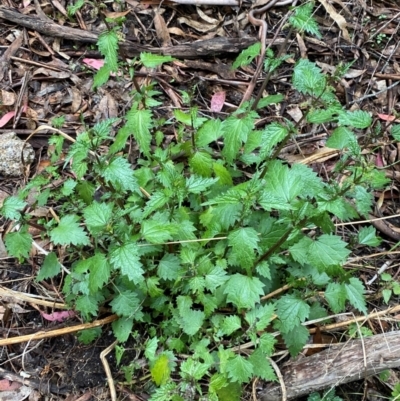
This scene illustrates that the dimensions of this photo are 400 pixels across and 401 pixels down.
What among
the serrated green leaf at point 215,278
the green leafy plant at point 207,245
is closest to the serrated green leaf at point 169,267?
the green leafy plant at point 207,245

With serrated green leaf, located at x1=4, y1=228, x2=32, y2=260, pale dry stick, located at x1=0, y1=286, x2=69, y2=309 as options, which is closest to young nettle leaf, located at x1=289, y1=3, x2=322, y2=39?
serrated green leaf, located at x1=4, y1=228, x2=32, y2=260

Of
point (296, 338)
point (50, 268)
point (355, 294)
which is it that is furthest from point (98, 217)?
point (355, 294)

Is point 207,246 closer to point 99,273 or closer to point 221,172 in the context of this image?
point 221,172

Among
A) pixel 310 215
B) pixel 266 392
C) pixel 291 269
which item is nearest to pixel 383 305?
pixel 291 269

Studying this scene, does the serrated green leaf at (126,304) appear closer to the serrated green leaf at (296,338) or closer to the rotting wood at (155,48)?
the serrated green leaf at (296,338)

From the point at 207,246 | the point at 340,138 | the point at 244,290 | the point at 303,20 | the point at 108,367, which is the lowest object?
the point at 108,367

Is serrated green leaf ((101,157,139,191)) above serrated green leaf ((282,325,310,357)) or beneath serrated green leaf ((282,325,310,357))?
above

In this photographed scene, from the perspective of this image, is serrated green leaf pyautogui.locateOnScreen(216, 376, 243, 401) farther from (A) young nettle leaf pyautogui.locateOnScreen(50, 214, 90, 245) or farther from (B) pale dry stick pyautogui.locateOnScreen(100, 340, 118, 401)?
(A) young nettle leaf pyautogui.locateOnScreen(50, 214, 90, 245)
